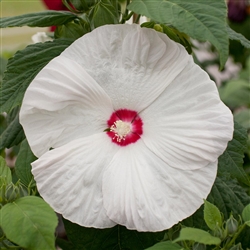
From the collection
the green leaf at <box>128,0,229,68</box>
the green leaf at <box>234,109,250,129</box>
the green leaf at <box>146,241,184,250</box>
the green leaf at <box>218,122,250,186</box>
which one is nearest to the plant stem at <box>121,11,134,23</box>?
the green leaf at <box>128,0,229,68</box>

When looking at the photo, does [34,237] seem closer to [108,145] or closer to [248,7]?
[108,145]

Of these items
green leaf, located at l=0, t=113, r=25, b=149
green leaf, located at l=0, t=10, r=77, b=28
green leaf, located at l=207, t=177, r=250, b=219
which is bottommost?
green leaf, located at l=0, t=113, r=25, b=149

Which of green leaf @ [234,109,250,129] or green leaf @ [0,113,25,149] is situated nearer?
green leaf @ [0,113,25,149]

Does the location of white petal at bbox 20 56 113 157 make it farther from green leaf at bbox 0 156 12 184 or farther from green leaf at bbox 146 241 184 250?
green leaf at bbox 146 241 184 250

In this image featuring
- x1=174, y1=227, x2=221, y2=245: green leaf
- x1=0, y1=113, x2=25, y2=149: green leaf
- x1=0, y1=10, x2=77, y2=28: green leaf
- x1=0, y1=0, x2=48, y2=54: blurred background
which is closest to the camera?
x1=174, y1=227, x2=221, y2=245: green leaf

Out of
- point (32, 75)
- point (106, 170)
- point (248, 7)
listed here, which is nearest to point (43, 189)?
point (106, 170)

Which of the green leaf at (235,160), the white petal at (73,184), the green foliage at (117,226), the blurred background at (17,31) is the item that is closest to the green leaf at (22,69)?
the green foliage at (117,226)
